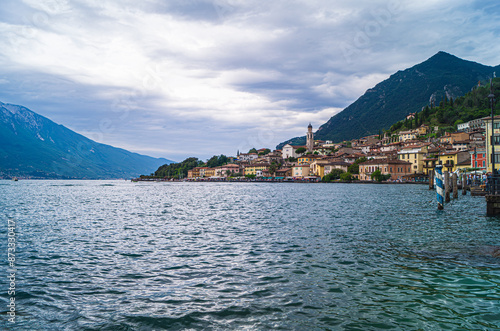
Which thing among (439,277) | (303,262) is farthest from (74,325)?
(439,277)

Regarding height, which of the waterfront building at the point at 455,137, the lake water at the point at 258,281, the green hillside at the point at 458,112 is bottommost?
the lake water at the point at 258,281

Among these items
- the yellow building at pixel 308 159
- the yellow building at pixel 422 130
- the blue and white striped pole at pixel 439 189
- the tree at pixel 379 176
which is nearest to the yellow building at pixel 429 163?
the tree at pixel 379 176

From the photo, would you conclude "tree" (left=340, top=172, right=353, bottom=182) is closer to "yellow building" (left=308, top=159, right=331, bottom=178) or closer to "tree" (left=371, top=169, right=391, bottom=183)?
"tree" (left=371, top=169, right=391, bottom=183)

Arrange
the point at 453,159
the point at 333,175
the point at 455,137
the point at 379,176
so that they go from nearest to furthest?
the point at 453,159 < the point at 379,176 < the point at 455,137 < the point at 333,175

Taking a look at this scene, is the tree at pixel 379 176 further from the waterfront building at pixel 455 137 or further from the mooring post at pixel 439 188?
the mooring post at pixel 439 188

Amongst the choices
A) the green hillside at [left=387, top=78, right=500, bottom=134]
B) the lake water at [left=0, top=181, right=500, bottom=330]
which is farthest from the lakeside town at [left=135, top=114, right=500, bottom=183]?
the lake water at [left=0, top=181, right=500, bottom=330]

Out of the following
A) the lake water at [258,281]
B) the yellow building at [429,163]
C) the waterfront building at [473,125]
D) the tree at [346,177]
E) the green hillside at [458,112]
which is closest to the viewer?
the lake water at [258,281]

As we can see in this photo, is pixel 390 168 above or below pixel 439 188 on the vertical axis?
above

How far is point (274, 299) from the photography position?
8.50 m

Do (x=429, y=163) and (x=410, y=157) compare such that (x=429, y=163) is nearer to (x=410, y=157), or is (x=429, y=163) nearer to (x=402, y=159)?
(x=410, y=157)

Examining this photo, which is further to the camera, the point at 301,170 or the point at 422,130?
the point at 301,170

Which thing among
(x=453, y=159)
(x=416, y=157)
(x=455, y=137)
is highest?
(x=455, y=137)

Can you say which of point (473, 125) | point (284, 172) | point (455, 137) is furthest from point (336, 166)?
point (473, 125)

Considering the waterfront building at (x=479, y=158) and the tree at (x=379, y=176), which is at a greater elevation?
the waterfront building at (x=479, y=158)
